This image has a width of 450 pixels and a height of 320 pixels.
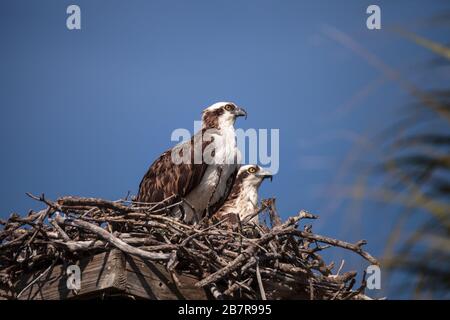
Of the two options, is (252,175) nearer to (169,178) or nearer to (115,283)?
A: (169,178)

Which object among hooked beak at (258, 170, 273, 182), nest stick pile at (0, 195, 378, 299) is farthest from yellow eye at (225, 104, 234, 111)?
nest stick pile at (0, 195, 378, 299)

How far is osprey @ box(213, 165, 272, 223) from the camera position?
842 centimetres

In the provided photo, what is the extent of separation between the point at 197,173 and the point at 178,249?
10.0 ft

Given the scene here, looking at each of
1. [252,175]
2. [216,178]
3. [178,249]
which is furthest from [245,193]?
[178,249]

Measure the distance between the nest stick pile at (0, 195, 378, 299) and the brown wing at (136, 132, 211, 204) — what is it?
89.0 inches

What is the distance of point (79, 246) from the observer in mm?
4418

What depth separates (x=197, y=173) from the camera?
7.51m

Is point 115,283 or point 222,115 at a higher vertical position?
point 222,115

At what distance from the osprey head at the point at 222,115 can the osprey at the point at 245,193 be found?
100 centimetres

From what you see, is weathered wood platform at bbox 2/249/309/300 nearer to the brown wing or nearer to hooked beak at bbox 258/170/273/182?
the brown wing

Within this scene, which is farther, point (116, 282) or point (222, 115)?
point (222, 115)

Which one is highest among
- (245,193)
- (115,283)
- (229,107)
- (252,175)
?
(229,107)
